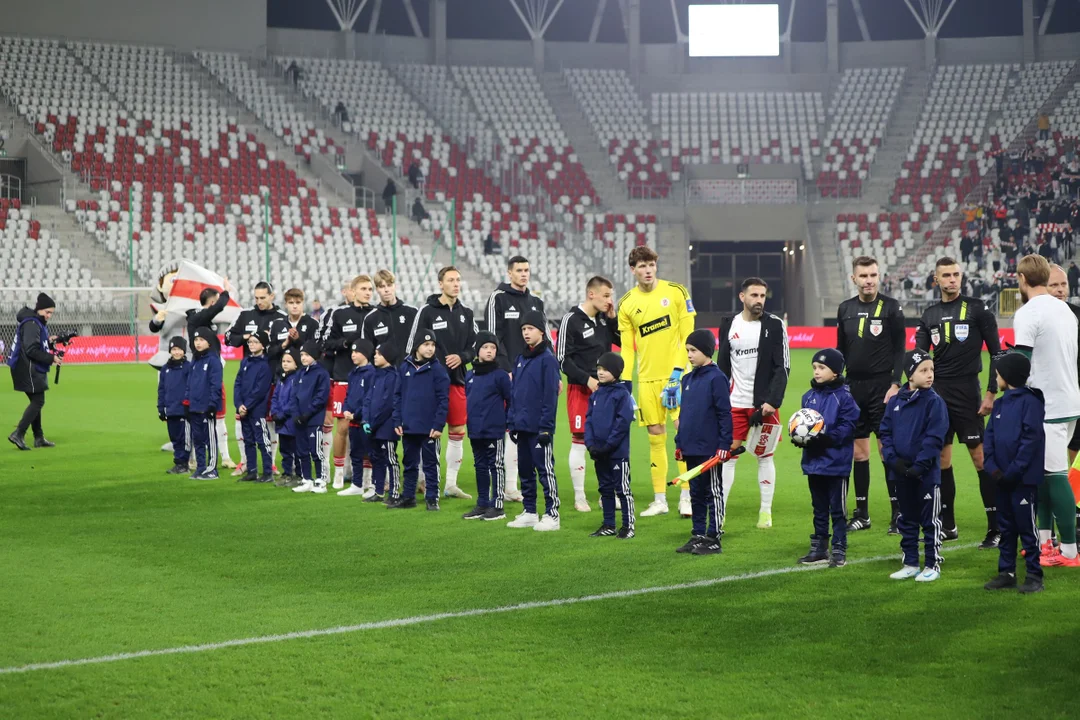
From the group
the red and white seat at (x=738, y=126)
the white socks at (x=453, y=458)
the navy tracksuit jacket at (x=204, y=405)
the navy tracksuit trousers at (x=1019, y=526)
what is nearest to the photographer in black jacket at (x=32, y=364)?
the navy tracksuit jacket at (x=204, y=405)

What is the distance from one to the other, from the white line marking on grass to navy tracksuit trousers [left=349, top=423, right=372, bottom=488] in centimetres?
488

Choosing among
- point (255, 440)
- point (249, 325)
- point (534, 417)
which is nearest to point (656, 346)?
point (534, 417)

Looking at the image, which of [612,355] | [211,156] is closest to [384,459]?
[612,355]

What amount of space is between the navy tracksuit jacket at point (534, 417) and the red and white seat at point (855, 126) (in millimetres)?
39020

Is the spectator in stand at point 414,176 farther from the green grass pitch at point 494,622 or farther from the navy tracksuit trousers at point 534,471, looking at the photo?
the navy tracksuit trousers at point 534,471

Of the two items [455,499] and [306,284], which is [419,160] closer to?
[306,284]

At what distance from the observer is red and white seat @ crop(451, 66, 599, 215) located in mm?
47219

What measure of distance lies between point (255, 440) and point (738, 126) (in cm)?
4077

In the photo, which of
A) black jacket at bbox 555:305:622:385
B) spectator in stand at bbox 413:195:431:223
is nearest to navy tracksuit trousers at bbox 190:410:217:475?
black jacket at bbox 555:305:622:385

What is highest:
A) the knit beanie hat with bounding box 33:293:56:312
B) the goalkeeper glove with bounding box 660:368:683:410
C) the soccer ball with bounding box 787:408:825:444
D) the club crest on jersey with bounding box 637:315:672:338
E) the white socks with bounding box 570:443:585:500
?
the knit beanie hat with bounding box 33:293:56:312

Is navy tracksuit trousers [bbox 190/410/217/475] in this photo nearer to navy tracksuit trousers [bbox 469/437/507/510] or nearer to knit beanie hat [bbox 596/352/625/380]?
navy tracksuit trousers [bbox 469/437/507/510]

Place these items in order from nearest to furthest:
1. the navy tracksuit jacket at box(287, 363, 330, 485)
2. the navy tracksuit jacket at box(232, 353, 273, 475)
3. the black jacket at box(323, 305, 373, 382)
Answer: the navy tracksuit jacket at box(287, 363, 330, 485) → the black jacket at box(323, 305, 373, 382) → the navy tracksuit jacket at box(232, 353, 273, 475)

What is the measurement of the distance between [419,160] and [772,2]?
18.1 metres

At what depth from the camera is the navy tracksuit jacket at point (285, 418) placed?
12.4 m
